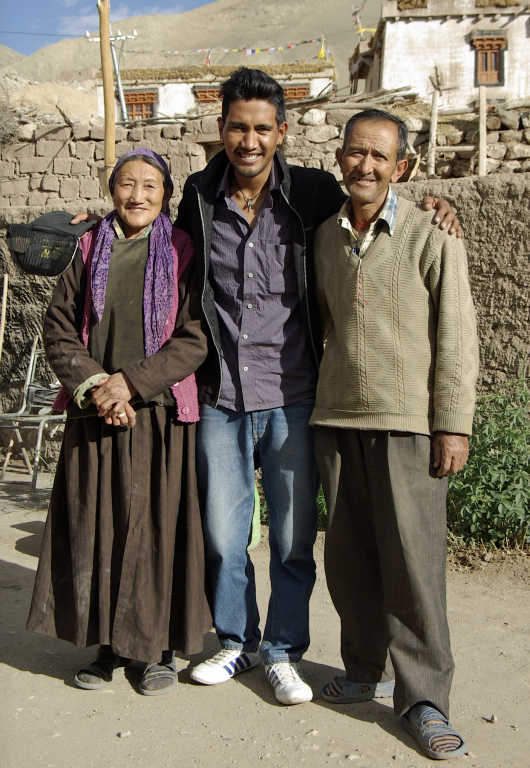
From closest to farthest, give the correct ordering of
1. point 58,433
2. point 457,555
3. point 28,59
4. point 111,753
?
point 111,753 < point 457,555 < point 58,433 < point 28,59

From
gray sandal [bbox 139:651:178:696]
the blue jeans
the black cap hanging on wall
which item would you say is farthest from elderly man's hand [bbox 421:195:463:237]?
gray sandal [bbox 139:651:178:696]

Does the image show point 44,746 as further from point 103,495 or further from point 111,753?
point 103,495

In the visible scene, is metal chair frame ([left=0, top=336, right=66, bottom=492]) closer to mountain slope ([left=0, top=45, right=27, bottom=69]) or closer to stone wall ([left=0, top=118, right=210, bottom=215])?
stone wall ([left=0, top=118, right=210, bottom=215])

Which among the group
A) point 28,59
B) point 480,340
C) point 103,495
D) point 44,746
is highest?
point 28,59

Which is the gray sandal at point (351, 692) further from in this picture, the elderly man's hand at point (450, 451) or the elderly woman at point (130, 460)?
the elderly man's hand at point (450, 451)

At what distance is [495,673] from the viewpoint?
223cm

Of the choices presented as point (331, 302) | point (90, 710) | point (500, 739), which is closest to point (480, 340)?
point (331, 302)

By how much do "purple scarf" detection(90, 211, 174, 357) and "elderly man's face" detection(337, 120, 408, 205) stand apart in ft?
2.07

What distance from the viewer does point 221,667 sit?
2.19 meters

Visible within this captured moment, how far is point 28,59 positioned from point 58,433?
81.0 m

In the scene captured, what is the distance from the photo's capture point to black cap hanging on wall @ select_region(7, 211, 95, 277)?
225 cm

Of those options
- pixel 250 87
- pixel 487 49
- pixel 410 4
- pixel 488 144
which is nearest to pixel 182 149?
pixel 488 144

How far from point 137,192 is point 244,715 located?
5.47ft

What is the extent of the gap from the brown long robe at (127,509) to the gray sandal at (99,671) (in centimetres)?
12
